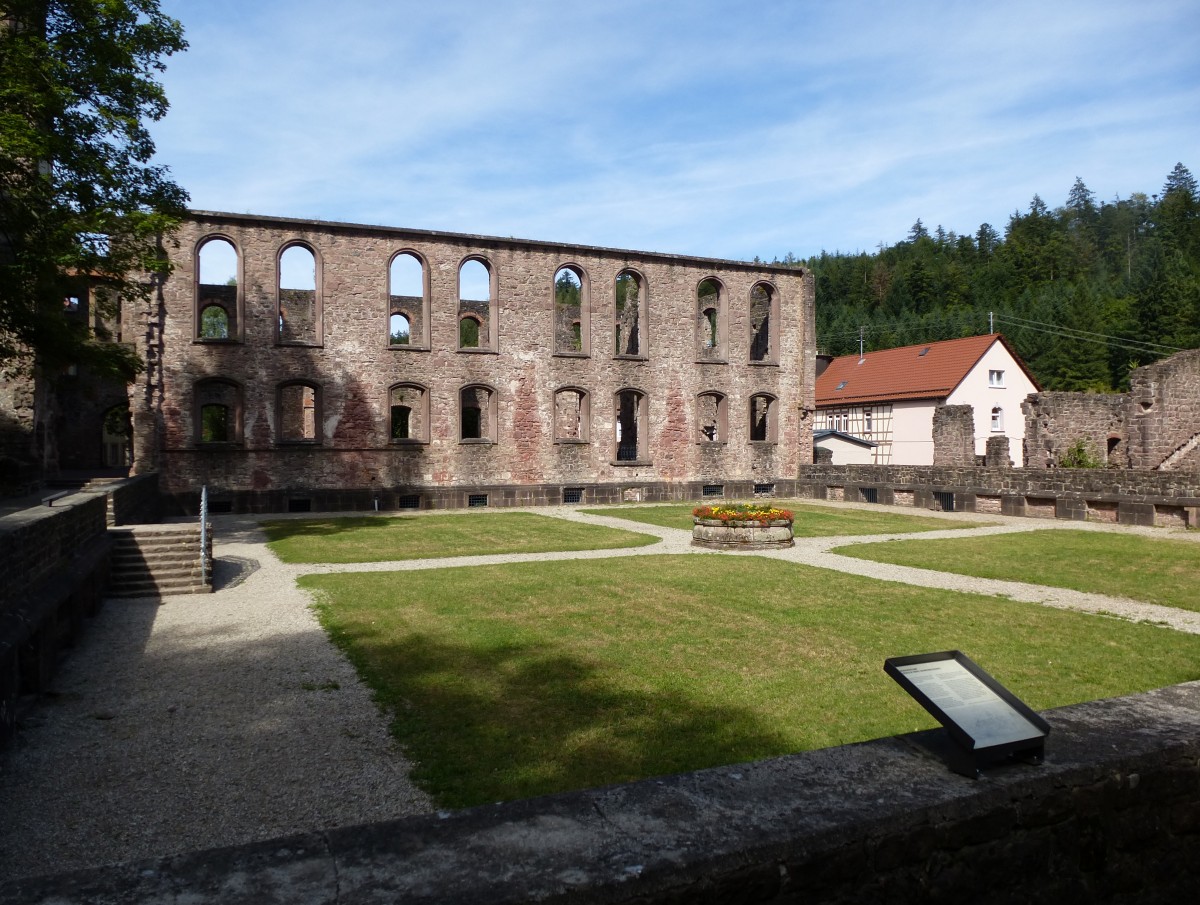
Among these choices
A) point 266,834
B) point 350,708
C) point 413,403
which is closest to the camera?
point 266,834

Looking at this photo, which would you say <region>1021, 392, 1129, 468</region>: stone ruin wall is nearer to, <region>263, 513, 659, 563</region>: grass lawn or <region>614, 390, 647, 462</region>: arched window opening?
<region>614, 390, 647, 462</region>: arched window opening

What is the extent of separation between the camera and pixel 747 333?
3036cm

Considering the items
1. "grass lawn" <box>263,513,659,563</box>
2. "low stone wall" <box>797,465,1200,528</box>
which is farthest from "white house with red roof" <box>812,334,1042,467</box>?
"grass lawn" <box>263,513,659,563</box>

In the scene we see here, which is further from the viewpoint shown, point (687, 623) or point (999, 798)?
point (687, 623)

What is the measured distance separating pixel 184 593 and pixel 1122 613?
39.1 feet

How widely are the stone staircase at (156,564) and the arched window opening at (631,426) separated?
1745 centimetres

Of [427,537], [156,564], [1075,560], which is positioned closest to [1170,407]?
[1075,560]

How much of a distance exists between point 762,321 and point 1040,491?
12616 mm

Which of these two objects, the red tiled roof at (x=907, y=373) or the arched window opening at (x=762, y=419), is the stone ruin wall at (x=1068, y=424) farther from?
the arched window opening at (x=762, y=419)

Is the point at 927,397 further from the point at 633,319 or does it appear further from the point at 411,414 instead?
the point at 411,414

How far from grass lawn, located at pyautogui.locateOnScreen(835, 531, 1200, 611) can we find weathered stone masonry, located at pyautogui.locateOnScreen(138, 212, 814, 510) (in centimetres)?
1331

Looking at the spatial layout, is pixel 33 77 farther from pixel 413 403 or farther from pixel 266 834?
pixel 413 403

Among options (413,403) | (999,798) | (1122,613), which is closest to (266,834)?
(999,798)

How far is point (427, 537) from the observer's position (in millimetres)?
18000
